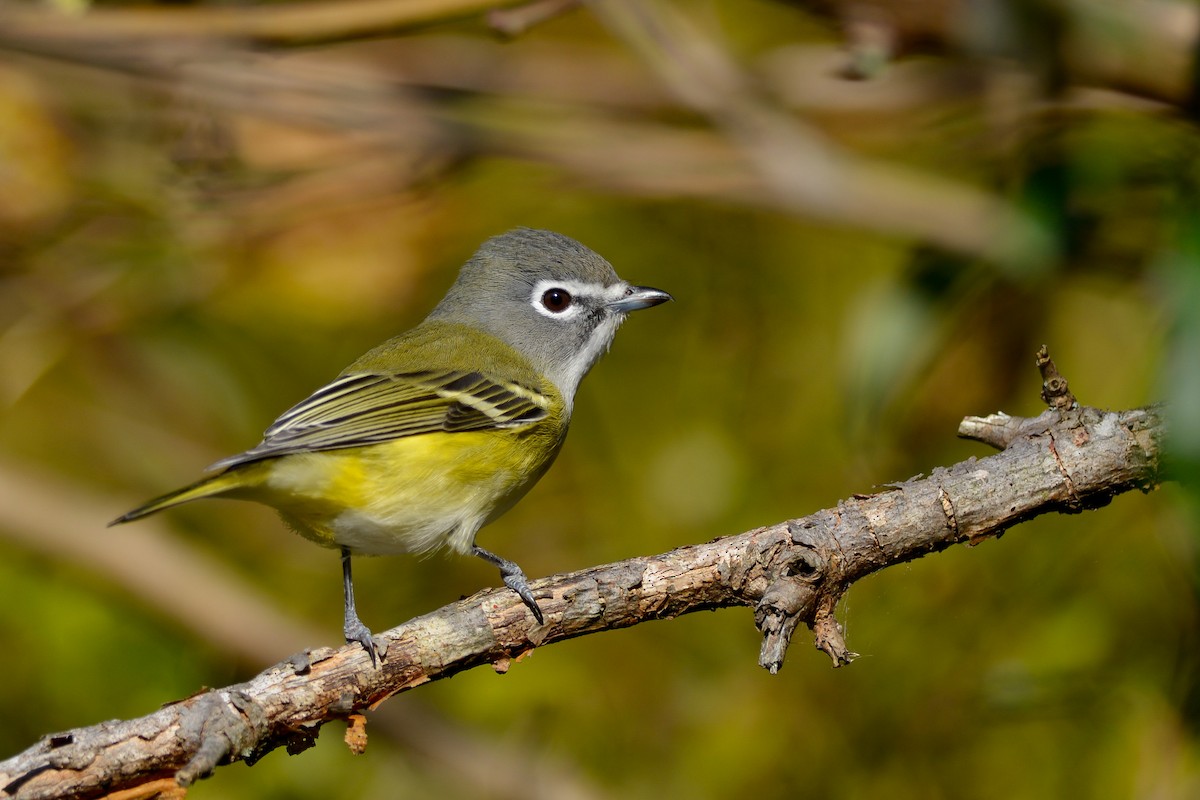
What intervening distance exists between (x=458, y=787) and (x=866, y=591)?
1598 millimetres

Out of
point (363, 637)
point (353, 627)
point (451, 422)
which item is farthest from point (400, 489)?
point (363, 637)

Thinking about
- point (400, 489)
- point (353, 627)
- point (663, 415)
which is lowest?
point (353, 627)

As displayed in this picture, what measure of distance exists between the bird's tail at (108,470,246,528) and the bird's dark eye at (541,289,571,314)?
1637mm

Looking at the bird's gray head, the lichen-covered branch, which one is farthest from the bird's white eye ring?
the lichen-covered branch

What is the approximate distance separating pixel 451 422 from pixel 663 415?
120 cm

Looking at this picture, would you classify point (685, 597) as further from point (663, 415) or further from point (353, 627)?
point (663, 415)

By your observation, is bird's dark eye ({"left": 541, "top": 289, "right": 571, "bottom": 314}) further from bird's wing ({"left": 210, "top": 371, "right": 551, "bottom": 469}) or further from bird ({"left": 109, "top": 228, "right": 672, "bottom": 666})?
bird's wing ({"left": 210, "top": 371, "right": 551, "bottom": 469})

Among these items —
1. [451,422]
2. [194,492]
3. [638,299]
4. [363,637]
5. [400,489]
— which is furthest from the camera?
[638,299]

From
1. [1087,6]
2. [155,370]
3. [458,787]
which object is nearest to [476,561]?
[458,787]

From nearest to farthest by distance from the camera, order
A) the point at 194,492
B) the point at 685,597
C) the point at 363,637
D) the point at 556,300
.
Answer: the point at 685,597 < the point at 363,637 < the point at 194,492 < the point at 556,300

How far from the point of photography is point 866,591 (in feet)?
12.9

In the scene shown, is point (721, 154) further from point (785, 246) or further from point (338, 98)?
point (338, 98)

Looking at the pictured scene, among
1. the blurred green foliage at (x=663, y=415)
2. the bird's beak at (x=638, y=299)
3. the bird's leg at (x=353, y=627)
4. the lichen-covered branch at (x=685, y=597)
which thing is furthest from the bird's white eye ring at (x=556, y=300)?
the lichen-covered branch at (x=685, y=597)

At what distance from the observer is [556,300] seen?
4.34 meters
